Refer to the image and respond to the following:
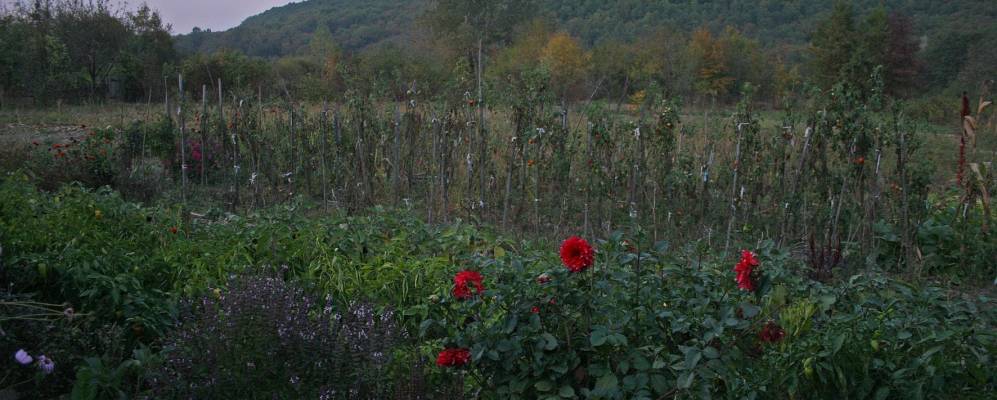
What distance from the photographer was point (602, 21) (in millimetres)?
50250

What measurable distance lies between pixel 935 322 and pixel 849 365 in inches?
13.1

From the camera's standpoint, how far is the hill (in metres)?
43.8

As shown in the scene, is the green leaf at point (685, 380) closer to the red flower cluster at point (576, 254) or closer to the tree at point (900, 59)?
the red flower cluster at point (576, 254)

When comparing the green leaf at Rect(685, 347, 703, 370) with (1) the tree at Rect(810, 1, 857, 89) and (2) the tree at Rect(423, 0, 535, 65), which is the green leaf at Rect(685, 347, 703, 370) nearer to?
(1) the tree at Rect(810, 1, 857, 89)

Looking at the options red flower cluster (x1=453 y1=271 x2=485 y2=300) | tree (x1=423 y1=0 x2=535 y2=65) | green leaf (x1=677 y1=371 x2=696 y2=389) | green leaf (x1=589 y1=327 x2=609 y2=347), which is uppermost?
tree (x1=423 y1=0 x2=535 y2=65)

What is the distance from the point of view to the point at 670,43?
32062 mm

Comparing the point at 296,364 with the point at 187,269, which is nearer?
the point at 296,364

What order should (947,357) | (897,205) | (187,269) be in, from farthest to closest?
(897,205) → (187,269) → (947,357)

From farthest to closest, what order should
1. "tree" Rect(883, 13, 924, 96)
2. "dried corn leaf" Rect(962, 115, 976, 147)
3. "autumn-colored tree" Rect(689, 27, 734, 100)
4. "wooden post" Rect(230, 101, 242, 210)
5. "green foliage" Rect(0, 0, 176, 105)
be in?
1. "autumn-colored tree" Rect(689, 27, 734, 100)
2. "tree" Rect(883, 13, 924, 96)
3. "green foliage" Rect(0, 0, 176, 105)
4. "wooden post" Rect(230, 101, 242, 210)
5. "dried corn leaf" Rect(962, 115, 976, 147)

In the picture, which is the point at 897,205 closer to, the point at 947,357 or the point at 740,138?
the point at 740,138

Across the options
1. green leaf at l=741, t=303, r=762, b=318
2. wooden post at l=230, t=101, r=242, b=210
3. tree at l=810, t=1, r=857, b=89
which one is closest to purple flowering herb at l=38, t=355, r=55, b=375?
green leaf at l=741, t=303, r=762, b=318

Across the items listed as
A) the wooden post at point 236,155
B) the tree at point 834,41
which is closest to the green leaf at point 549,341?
the wooden post at point 236,155

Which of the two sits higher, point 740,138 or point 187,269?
point 740,138

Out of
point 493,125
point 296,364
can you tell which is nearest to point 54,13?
point 493,125
